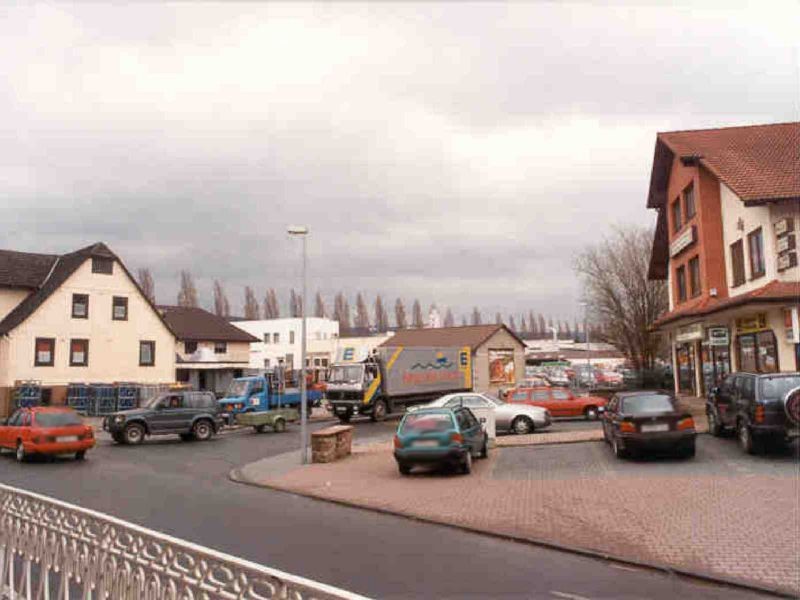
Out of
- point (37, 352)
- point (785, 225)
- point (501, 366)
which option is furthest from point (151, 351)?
point (785, 225)

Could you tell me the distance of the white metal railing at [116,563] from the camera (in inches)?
142

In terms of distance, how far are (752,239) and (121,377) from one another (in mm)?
34962

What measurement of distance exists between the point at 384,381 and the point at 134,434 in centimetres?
1214

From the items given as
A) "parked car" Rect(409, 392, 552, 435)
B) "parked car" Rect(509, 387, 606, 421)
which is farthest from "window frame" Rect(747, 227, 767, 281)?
"parked car" Rect(409, 392, 552, 435)

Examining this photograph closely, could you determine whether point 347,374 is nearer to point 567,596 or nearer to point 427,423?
point 427,423

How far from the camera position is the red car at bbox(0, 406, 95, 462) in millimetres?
17862

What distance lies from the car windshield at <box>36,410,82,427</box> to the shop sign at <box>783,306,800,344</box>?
19965mm

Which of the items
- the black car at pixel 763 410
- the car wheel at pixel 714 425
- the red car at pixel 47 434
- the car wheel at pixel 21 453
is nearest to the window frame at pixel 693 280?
the car wheel at pixel 714 425

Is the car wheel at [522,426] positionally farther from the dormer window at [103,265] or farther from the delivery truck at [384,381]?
the dormer window at [103,265]

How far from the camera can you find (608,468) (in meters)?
14.3

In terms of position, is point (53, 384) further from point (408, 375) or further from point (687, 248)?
point (687, 248)

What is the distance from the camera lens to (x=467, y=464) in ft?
47.1

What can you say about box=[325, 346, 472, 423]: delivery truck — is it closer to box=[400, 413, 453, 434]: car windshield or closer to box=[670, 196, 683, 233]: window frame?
box=[670, 196, 683, 233]: window frame

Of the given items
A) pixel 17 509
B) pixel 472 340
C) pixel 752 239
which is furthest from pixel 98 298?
pixel 17 509
